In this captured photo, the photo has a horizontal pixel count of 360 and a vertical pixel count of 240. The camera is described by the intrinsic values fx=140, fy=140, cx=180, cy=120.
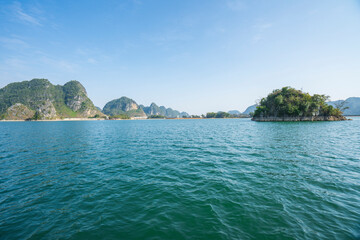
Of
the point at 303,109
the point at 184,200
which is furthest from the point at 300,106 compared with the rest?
the point at 184,200

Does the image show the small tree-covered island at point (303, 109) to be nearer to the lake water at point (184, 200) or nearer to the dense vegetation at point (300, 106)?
the dense vegetation at point (300, 106)

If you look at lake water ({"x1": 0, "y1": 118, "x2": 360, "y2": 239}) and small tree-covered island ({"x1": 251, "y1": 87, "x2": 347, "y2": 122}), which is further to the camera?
small tree-covered island ({"x1": 251, "y1": 87, "x2": 347, "y2": 122})

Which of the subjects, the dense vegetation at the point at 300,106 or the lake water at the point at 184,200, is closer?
the lake water at the point at 184,200

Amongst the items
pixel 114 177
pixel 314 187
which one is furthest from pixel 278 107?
pixel 114 177

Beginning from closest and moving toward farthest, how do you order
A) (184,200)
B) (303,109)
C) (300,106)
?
(184,200) < (303,109) < (300,106)

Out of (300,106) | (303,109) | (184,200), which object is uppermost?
(300,106)

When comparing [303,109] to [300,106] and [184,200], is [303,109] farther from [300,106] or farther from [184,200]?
[184,200]

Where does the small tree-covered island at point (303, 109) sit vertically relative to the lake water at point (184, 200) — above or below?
above

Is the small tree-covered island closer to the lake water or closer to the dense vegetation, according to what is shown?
the dense vegetation

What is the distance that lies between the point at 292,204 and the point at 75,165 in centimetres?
2173

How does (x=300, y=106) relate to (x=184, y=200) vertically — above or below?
above

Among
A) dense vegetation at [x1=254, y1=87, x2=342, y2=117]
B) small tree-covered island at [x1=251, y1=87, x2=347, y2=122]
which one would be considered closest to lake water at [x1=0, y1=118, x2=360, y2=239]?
dense vegetation at [x1=254, y1=87, x2=342, y2=117]

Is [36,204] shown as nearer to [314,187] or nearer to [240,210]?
[240,210]

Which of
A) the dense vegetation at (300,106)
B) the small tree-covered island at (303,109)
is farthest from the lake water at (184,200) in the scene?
the small tree-covered island at (303,109)
